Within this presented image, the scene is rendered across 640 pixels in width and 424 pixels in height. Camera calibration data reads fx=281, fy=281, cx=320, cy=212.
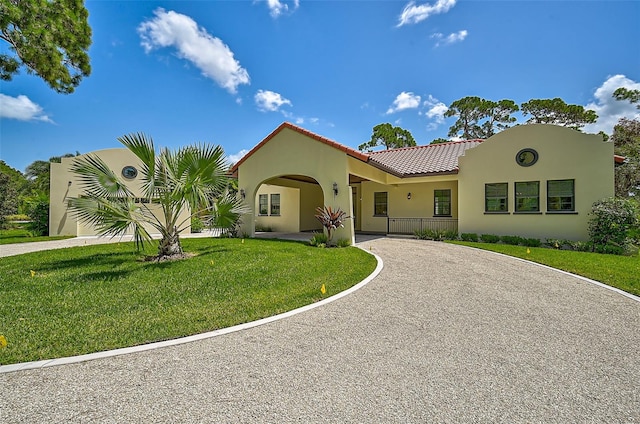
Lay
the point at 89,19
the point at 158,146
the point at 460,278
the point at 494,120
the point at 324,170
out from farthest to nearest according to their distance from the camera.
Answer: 1. the point at 494,120
2. the point at 324,170
3. the point at 89,19
4. the point at 158,146
5. the point at 460,278

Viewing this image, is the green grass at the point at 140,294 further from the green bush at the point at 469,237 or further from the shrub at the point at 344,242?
the green bush at the point at 469,237

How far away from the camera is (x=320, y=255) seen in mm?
9844

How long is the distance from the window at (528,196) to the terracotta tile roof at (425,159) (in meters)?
3.08

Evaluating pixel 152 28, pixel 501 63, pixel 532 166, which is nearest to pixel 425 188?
pixel 532 166

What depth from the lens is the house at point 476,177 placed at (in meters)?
12.4

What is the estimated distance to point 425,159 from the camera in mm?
17750

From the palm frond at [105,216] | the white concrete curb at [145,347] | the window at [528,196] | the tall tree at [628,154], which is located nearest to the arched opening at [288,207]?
the window at [528,196]

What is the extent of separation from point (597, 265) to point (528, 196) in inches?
241

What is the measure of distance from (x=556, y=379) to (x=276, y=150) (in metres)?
13.1

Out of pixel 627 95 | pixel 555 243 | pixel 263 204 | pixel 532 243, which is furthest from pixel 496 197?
pixel 263 204

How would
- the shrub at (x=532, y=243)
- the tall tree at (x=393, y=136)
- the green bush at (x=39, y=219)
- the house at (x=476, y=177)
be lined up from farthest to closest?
the tall tree at (x=393, y=136) → the green bush at (x=39, y=219) → the shrub at (x=532, y=243) → the house at (x=476, y=177)

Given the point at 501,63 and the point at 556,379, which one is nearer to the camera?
the point at 556,379

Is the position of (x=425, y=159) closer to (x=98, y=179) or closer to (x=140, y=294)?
(x=98, y=179)

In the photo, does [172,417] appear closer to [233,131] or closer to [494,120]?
[233,131]
